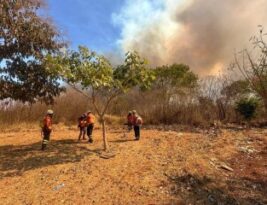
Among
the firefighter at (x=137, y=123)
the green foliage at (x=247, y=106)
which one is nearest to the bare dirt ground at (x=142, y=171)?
the firefighter at (x=137, y=123)

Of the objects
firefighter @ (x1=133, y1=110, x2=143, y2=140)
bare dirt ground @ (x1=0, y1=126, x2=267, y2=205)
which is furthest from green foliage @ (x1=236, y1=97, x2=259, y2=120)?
firefighter @ (x1=133, y1=110, x2=143, y2=140)

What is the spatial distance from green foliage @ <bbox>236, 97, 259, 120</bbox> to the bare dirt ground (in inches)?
101

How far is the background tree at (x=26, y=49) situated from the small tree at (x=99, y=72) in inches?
25.3

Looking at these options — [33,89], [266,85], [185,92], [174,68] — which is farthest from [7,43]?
[174,68]

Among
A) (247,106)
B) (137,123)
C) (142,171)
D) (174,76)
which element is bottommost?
(142,171)

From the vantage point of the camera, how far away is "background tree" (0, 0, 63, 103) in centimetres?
1066

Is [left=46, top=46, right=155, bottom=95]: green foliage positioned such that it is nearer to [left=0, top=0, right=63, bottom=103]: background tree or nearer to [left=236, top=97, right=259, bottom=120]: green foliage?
[left=0, top=0, right=63, bottom=103]: background tree

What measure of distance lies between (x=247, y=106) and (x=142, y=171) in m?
7.46

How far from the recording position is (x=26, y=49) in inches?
443

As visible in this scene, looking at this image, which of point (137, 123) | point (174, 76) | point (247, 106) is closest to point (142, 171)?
point (137, 123)

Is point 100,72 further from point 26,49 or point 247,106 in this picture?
point 247,106

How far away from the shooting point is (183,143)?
12305mm

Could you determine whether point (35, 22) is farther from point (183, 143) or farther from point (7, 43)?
point (183, 143)

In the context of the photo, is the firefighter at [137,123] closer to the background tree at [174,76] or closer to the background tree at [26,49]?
the background tree at [26,49]
